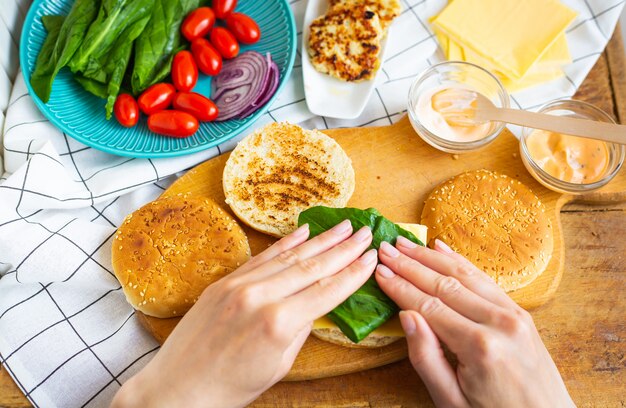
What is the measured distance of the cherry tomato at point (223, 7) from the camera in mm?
3809

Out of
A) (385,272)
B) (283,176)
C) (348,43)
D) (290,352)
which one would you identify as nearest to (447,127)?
(348,43)

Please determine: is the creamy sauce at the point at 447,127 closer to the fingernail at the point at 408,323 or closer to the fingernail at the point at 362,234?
the fingernail at the point at 362,234

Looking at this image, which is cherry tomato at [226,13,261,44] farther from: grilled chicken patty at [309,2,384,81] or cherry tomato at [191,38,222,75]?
grilled chicken patty at [309,2,384,81]

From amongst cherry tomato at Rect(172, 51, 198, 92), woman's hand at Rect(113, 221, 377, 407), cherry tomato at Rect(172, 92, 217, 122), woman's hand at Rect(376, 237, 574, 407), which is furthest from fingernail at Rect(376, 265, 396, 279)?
cherry tomato at Rect(172, 51, 198, 92)

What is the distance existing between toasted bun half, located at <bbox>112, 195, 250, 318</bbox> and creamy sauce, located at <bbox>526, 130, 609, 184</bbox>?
1.91 metres

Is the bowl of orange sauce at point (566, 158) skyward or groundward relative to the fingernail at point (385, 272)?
groundward

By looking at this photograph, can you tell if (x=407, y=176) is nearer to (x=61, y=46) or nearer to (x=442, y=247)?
(x=442, y=247)

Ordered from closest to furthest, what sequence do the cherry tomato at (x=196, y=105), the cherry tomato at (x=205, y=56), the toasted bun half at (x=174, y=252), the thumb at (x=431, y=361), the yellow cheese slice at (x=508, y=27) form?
the thumb at (x=431, y=361) → the toasted bun half at (x=174, y=252) → the cherry tomato at (x=196, y=105) → the cherry tomato at (x=205, y=56) → the yellow cheese slice at (x=508, y=27)

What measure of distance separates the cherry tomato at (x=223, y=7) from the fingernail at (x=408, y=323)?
95.2 inches

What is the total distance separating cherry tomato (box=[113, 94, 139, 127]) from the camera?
11.5 feet

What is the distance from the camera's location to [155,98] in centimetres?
357

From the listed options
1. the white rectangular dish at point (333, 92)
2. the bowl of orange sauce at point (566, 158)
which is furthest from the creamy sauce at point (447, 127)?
the white rectangular dish at point (333, 92)

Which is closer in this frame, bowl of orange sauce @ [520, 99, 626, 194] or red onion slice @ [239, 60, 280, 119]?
bowl of orange sauce @ [520, 99, 626, 194]

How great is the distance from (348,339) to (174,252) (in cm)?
107
